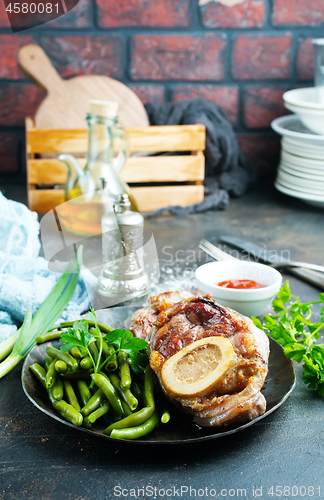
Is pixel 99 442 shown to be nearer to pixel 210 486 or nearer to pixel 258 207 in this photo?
pixel 210 486

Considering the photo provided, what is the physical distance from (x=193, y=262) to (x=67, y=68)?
1.07m

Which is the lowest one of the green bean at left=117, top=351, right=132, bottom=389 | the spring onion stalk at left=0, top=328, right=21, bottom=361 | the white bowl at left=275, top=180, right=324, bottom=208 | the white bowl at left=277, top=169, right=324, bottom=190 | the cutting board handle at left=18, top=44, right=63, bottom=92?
the white bowl at left=275, top=180, right=324, bottom=208

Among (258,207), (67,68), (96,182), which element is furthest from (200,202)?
(67,68)

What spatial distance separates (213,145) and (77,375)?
130cm

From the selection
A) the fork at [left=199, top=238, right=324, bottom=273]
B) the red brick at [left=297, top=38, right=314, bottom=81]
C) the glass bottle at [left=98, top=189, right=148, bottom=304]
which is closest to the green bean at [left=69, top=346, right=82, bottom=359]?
the glass bottle at [left=98, top=189, right=148, bottom=304]

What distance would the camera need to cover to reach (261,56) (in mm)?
2029

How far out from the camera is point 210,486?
2.07ft

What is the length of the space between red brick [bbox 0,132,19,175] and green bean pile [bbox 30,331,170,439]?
4.56ft

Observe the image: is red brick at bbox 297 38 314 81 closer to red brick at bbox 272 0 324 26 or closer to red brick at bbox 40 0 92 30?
red brick at bbox 272 0 324 26

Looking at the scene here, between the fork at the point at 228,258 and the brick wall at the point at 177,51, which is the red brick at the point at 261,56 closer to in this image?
the brick wall at the point at 177,51

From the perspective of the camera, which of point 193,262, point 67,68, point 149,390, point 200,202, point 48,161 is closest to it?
point 149,390

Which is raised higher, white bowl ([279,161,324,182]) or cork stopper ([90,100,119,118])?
cork stopper ([90,100,119,118])

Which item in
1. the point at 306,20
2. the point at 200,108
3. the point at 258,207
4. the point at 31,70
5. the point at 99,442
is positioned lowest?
the point at 258,207

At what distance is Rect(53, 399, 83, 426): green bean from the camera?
2.24 feet
